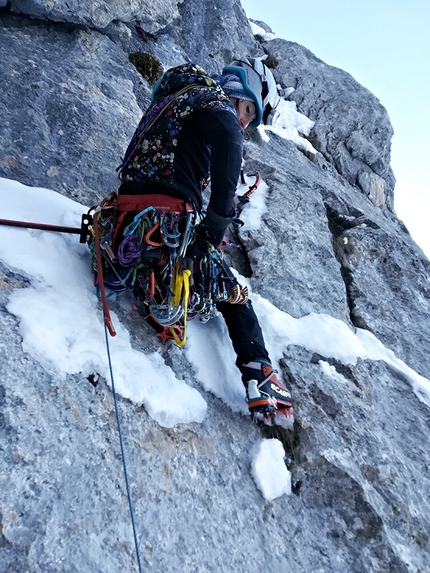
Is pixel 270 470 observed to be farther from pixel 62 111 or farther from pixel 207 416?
pixel 62 111

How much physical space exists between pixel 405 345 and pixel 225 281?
151 inches

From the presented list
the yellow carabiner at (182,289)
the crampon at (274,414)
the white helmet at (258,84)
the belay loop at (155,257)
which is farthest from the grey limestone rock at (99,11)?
the crampon at (274,414)

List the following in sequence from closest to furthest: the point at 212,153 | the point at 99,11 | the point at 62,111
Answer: the point at 212,153 → the point at 62,111 → the point at 99,11

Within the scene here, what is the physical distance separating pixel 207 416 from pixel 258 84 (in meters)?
2.83

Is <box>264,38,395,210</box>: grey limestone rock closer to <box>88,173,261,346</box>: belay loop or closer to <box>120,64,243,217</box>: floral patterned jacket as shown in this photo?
<box>120,64,243,217</box>: floral patterned jacket

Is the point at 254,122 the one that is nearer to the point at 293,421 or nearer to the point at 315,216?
the point at 293,421

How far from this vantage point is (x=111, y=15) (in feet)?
21.6

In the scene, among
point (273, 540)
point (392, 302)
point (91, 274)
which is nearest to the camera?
point (273, 540)

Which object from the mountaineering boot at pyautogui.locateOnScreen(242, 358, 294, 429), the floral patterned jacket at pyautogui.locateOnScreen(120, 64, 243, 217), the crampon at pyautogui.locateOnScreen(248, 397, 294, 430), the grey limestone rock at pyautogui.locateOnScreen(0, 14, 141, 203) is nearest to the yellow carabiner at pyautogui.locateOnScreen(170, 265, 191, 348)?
the floral patterned jacket at pyautogui.locateOnScreen(120, 64, 243, 217)

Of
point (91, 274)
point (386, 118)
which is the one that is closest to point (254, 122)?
point (91, 274)

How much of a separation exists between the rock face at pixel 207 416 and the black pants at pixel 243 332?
19.1 inches

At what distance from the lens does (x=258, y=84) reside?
3.66m

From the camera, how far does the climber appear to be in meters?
2.93

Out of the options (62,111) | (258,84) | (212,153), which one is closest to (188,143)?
(212,153)
